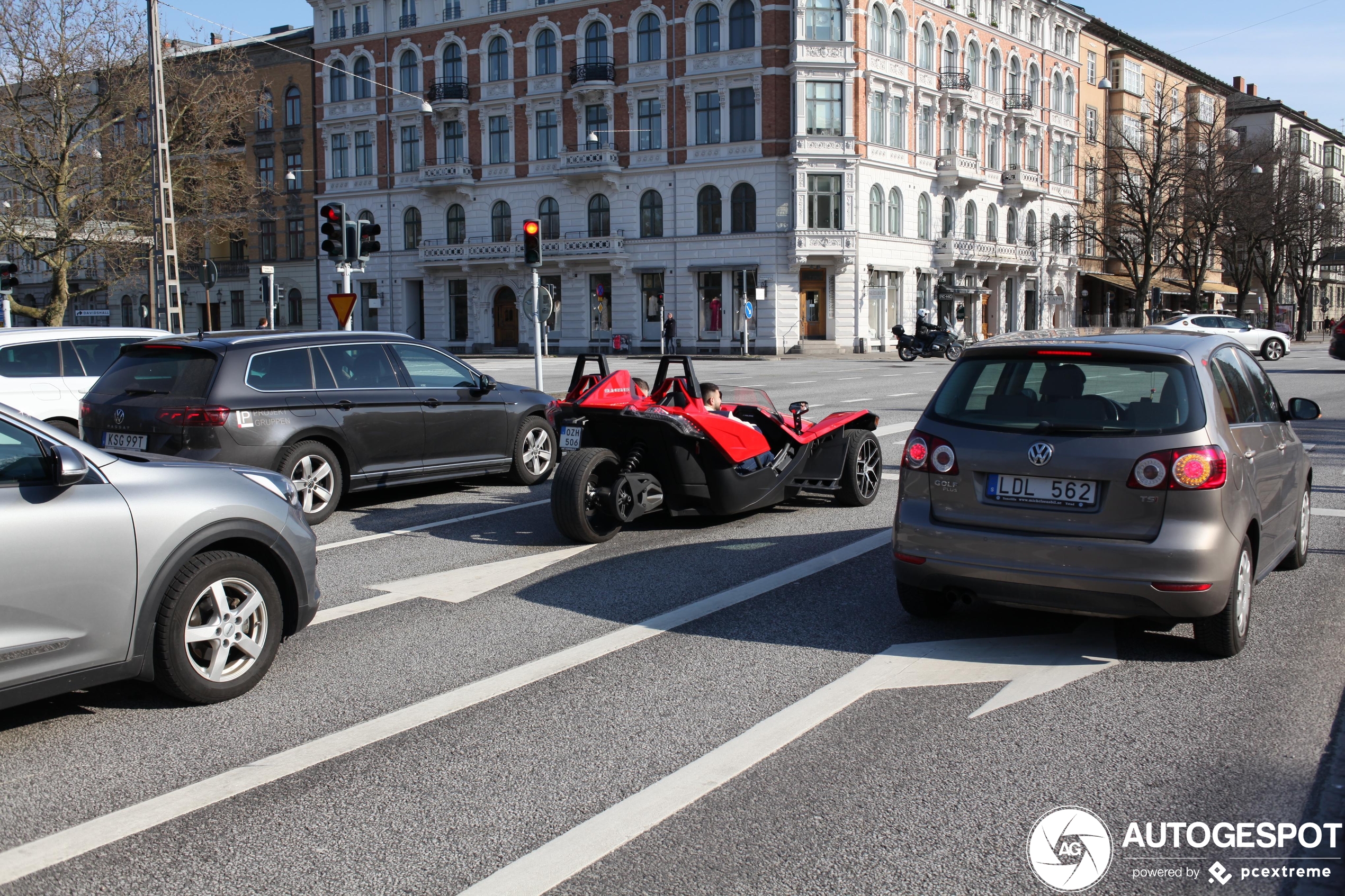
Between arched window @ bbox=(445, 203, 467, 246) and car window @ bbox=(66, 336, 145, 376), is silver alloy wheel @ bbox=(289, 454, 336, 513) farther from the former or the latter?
arched window @ bbox=(445, 203, 467, 246)

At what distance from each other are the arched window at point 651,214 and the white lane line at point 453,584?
44.5 metres

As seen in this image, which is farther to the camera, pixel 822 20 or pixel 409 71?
pixel 409 71

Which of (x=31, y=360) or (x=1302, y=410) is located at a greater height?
(x=31, y=360)

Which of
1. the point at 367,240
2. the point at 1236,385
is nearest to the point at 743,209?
the point at 367,240

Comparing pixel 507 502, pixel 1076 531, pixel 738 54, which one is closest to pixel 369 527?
pixel 507 502

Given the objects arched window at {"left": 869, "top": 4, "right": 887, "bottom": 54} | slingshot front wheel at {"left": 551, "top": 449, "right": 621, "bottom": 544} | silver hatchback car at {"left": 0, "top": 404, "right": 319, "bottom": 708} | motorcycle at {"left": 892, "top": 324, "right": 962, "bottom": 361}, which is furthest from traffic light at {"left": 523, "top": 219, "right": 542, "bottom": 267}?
arched window at {"left": 869, "top": 4, "right": 887, "bottom": 54}

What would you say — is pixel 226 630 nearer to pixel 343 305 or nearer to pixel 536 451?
pixel 536 451

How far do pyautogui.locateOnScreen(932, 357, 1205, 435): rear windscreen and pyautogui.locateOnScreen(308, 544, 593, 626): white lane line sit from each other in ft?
9.91

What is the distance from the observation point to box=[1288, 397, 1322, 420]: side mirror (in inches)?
261

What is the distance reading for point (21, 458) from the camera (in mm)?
4320

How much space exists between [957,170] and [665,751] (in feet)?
173

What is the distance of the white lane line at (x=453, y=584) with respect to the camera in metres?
6.69

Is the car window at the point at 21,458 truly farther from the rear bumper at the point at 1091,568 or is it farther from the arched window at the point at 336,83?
the arched window at the point at 336,83

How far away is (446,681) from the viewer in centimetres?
526
